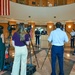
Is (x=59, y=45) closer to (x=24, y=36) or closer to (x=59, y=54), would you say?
(x=59, y=54)

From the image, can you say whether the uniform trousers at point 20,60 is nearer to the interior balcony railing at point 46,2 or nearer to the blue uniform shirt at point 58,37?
the blue uniform shirt at point 58,37

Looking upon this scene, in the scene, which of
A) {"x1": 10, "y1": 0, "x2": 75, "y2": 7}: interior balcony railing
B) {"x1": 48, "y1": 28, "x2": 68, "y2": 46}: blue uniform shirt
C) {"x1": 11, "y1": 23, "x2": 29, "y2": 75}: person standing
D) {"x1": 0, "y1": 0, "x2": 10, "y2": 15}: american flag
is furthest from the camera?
{"x1": 10, "y1": 0, "x2": 75, "y2": 7}: interior balcony railing

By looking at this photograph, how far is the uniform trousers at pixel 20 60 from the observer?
458 cm

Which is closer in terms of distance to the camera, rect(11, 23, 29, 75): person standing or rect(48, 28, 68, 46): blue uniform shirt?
rect(11, 23, 29, 75): person standing

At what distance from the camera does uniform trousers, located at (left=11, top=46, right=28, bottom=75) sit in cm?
458

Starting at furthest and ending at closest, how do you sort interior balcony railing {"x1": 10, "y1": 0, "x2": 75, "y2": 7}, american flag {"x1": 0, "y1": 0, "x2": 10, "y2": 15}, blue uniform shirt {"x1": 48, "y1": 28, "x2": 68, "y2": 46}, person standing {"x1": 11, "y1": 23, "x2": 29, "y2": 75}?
1. interior balcony railing {"x1": 10, "y1": 0, "x2": 75, "y2": 7}
2. american flag {"x1": 0, "y1": 0, "x2": 10, "y2": 15}
3. blue uniform shirt {"x1": 48, "y1": 28, "x2": 68, "y2": 46}
4. person standing {"x1": 11, "y1": 23, "x2": 29, "y2": 75}

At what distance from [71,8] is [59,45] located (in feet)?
47.3

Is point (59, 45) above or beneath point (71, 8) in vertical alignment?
beneath

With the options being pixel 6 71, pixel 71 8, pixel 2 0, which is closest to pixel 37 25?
pixel 71 8

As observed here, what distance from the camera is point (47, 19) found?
20.2 meters

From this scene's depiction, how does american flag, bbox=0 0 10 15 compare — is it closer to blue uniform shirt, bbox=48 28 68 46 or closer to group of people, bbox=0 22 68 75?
group of people, bbox=0 22 68 75

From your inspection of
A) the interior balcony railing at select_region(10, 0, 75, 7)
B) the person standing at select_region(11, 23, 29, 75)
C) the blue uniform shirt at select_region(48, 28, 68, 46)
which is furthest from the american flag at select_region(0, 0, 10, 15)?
the blue uniform shirt at select_region(48, 28, 68, 46)

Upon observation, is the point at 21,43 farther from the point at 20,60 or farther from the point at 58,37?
the point at 58,37

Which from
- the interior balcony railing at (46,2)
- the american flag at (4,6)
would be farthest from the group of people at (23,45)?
the interior balcony railing at (46,2)
